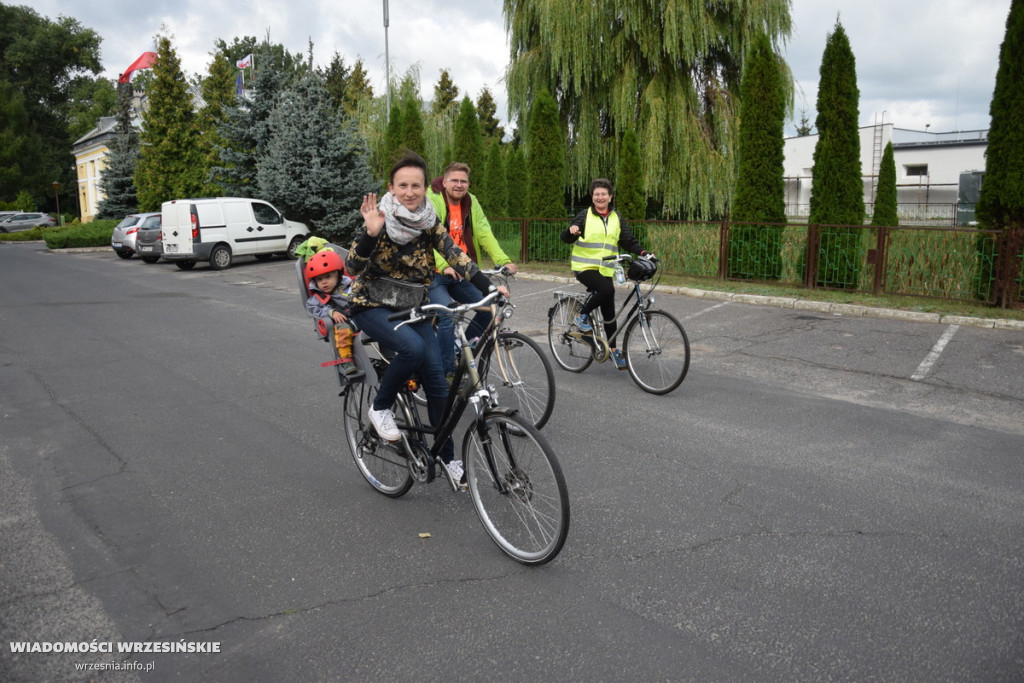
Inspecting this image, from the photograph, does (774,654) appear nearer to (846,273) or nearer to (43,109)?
(846,273)

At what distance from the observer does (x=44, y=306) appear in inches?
523

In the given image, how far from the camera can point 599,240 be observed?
7.06 metres

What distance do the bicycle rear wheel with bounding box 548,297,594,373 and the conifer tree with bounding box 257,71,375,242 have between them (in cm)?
1707

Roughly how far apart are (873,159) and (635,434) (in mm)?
50636

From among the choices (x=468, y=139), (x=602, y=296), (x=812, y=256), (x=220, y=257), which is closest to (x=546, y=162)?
(x=468, y=139)

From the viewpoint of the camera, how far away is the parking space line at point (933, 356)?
24.8 feet

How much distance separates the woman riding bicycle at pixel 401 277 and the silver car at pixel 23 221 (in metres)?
57.2

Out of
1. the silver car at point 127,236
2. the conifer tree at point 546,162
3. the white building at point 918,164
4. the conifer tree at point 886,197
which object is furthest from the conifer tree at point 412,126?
the white building at point 918,164

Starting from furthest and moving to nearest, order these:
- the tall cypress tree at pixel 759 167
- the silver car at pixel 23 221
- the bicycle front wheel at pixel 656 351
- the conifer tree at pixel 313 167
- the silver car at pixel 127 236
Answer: the silver car at pixel 23 221
the silver car at pixel 127 236
the conifer tree at pixel 313 167
the tall cypress tree at pixel 759 167
the bicycle front wheel at pixel 656 351

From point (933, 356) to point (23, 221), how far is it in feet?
192

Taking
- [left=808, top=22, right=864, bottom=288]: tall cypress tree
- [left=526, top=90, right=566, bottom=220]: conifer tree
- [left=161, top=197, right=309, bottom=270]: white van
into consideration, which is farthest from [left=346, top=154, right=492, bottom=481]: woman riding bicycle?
[left=161, top=197, right=309, bottom=270]: white van

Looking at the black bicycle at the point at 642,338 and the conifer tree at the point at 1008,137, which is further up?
the conifer tree at the point at 1008,137

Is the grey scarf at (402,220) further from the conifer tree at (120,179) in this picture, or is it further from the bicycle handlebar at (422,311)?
the conifer tree at (120,179)

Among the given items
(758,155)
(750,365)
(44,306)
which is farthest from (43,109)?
(750,365)
